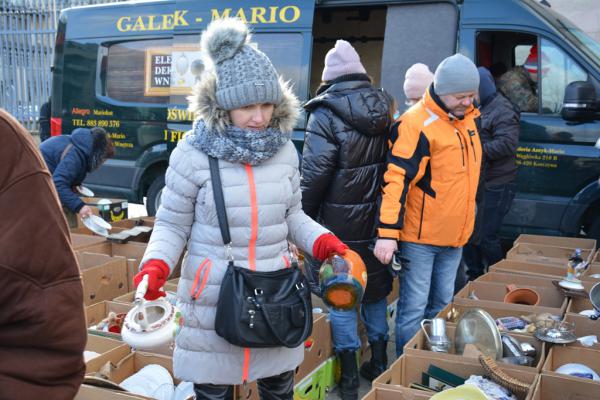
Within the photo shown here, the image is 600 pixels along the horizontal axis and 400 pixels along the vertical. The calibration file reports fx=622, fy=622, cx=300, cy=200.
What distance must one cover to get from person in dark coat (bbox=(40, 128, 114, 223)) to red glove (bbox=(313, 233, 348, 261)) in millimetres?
2723

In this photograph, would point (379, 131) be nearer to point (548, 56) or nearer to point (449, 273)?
point (449, 273)

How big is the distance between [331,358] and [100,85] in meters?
4.67

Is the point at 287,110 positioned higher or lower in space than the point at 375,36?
lower

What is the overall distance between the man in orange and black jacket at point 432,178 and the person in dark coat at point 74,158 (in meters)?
2.45

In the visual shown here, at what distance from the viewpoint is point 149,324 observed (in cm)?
190

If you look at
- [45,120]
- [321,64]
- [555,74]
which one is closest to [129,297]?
[555,74]

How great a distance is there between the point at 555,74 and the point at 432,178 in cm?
240

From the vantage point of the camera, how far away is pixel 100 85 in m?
6.74

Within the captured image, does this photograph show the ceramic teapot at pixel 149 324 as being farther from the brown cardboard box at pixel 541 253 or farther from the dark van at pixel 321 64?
the dark van at pixel 321 64

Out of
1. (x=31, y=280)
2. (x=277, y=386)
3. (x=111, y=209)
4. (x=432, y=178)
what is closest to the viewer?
(x=31, y=280)

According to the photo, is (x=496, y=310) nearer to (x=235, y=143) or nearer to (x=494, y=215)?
(x=494, y=215)

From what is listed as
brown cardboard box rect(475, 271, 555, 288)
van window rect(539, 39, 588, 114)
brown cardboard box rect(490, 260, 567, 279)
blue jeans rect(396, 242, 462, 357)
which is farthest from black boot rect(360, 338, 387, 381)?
van window rect(539, 39, 588, 114)

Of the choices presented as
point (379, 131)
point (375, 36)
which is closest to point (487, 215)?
point (379, 131)

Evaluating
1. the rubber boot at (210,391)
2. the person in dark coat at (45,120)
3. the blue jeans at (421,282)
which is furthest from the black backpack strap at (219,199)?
the person in dark coat at (45,120)
